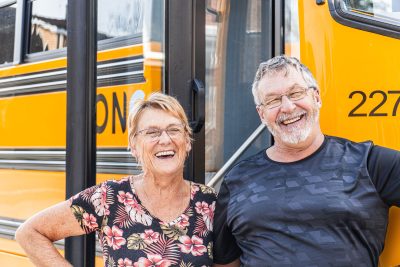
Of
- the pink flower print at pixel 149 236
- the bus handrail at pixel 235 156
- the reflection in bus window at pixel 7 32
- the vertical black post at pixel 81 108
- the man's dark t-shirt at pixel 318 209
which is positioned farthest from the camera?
the reflection in bus window at pixel 7 32

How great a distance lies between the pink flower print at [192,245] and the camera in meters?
1.84

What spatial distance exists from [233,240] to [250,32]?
1.24 m

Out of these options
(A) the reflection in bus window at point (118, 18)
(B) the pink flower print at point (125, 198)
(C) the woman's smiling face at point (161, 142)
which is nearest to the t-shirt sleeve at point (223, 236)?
(C) the woman's smiling face at point (161, 142)

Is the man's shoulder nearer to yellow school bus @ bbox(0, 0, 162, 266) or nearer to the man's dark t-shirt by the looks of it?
the man's dark t-shirt

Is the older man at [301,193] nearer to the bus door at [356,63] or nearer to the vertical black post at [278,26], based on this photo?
the bus door at [356,63]

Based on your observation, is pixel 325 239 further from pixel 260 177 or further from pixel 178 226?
pixel 178 226

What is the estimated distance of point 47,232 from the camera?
192 centimetres

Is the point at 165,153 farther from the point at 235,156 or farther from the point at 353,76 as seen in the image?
the point at 235,156

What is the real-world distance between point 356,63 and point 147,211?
34.5 inches

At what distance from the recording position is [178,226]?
1.86 meters

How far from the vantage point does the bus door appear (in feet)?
6.56

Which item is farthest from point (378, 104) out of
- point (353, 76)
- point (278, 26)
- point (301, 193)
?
point (278, 26)

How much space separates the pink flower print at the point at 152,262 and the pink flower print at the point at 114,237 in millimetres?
84

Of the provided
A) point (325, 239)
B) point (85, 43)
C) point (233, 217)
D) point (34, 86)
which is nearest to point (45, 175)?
point (34, 86)
